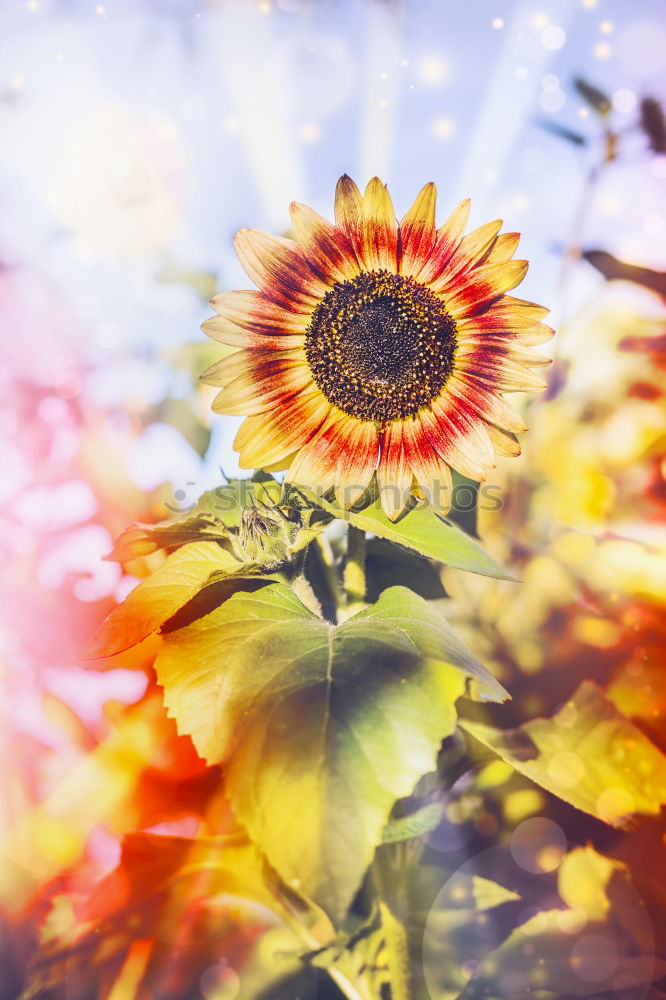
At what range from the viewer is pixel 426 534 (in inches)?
7.5

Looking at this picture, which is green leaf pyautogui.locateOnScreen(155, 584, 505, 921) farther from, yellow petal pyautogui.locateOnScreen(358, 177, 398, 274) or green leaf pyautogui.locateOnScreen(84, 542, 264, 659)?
yellow petal pyautogui.locateOnScreen(358, 177, 398, 274)

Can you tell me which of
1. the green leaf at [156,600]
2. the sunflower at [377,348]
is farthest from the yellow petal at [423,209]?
the green leaf at [156,600]

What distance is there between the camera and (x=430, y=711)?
15cm

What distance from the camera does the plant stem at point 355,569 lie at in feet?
0.71

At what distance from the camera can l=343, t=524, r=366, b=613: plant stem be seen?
0.71ft

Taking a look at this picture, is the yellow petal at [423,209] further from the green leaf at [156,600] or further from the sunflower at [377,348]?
the green leaf at [156,600]

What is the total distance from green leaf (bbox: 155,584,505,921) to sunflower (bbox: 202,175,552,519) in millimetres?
48

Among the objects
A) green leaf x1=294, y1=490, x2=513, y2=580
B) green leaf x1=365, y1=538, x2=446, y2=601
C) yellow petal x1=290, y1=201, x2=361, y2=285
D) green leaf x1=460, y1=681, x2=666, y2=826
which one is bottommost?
green leaf x1=460, y1=681, x2=666, y2=826

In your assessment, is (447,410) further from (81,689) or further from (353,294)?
(81,689)

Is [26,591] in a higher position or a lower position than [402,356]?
lower

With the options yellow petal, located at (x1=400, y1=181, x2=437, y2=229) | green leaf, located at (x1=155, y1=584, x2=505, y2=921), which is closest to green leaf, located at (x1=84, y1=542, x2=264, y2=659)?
green leaf, located at (x1=155, y1=584, x2=505, y2=921)

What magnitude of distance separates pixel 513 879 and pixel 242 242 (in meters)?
0.26

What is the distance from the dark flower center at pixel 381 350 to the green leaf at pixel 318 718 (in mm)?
82

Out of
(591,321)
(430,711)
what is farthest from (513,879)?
(591,321)
